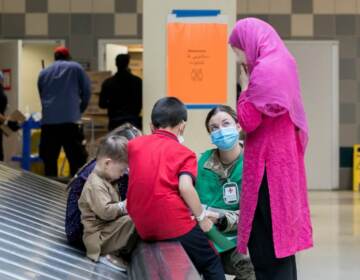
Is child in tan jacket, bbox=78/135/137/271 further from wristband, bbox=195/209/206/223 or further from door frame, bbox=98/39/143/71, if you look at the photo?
door frame, bbox=98/39/143/71

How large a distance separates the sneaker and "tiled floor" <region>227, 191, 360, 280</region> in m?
1.77

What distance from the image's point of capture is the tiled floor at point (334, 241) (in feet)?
20.5

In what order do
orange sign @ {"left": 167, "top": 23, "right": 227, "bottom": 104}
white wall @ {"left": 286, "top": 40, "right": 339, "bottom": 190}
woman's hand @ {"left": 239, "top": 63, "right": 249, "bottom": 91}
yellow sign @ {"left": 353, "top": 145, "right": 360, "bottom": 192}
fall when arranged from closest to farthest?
woman's hand @ {"left": 239, "top": 63, "right": 249, "bottom": 91}, orange sign @ {"left": 167, "top": 23, "right": 227, "bottom": 104}, yellow sign @ {"left": 353, "top": 145, "right": 360, "bottom": 192}, white wall @ {"left": 286, "top": 40, "right": 339, "bottom": 190}

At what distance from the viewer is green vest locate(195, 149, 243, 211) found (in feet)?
13.7

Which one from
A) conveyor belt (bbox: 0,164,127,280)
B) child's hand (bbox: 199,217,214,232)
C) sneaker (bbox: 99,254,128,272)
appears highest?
child's hand (bbox: 199,217,214,232)

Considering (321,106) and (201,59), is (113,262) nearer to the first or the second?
(201,59)

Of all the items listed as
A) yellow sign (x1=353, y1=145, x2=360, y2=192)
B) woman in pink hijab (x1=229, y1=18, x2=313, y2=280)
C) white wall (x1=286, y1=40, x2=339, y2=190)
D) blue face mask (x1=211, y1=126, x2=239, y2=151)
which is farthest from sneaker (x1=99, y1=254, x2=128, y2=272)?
white wall (x1=286, y1=40, x2=339, y2=190)

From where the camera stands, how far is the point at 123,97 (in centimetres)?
844

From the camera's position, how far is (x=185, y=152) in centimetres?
389

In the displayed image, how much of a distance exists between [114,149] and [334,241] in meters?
4.25

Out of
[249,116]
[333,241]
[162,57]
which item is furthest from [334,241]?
[249,116]

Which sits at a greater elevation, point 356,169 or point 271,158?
point 271,158

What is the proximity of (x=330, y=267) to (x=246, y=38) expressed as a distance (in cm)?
350

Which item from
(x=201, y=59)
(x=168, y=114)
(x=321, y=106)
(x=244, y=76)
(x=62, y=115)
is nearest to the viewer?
(x=244, y=76)
